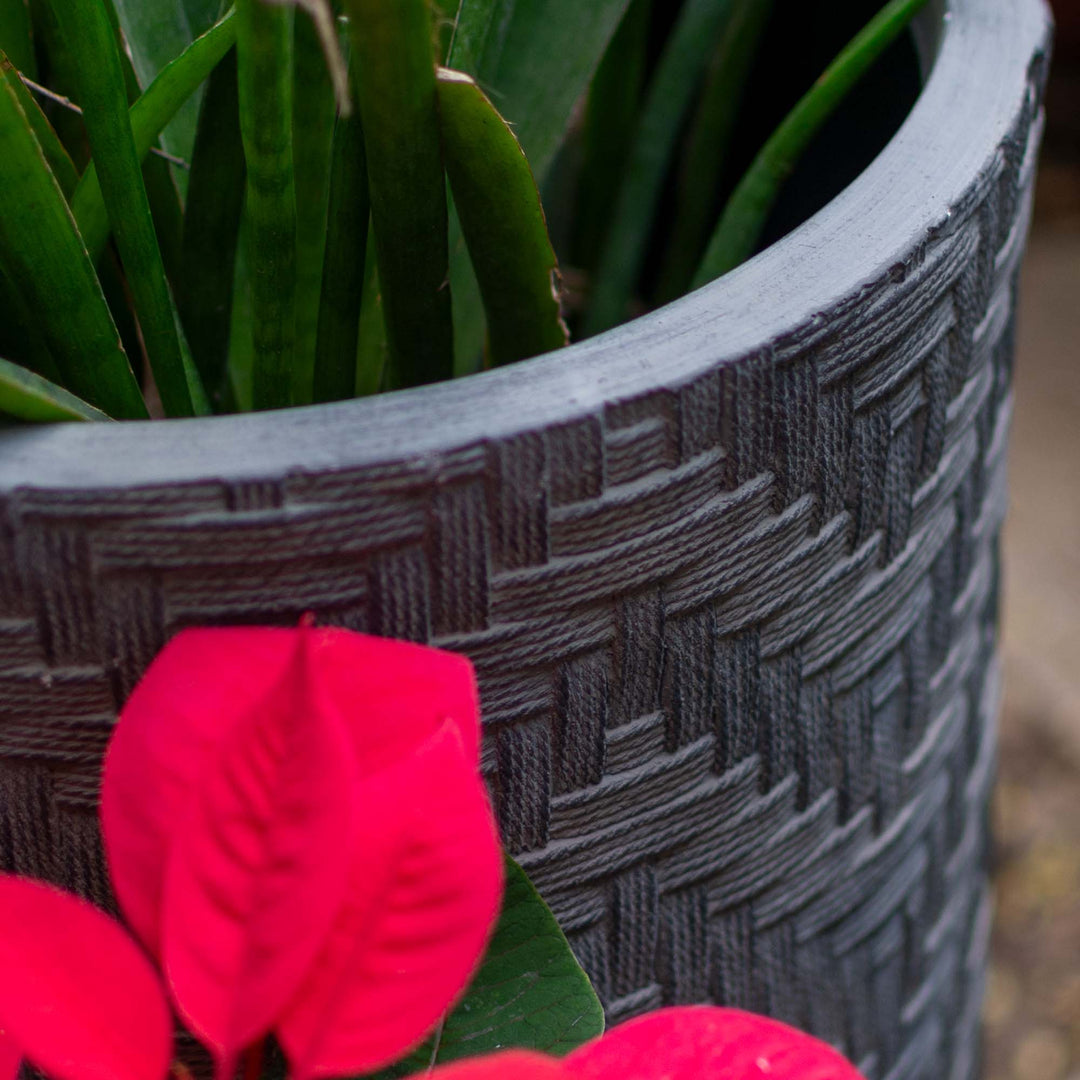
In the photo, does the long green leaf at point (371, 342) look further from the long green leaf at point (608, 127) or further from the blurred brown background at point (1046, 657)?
the blurred brown background at point (1046, 657)

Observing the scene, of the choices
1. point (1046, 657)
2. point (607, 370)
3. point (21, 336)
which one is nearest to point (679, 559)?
point (607, 370)

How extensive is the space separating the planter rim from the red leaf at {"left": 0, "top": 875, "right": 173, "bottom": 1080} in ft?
0.20

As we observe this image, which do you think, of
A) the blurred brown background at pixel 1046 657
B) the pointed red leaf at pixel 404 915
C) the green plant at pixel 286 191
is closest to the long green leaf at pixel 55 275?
the green plant at pixel 286 191

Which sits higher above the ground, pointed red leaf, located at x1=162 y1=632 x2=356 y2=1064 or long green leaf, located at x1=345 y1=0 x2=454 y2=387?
long green leaf, located at x1=345 y1=0 x2=454 y2=387

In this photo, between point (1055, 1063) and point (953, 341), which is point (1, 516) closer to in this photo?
point (953, 341)

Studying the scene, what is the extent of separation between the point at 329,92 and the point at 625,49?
0.14 meters

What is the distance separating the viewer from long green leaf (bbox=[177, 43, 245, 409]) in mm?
257

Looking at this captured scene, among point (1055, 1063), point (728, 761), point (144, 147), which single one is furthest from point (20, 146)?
point (1055, 1063)

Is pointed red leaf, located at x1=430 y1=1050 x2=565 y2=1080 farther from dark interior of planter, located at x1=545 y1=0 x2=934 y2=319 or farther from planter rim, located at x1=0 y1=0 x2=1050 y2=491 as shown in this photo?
dark interior of planter, located at x1=545 y1=0 x2=934 y2=319

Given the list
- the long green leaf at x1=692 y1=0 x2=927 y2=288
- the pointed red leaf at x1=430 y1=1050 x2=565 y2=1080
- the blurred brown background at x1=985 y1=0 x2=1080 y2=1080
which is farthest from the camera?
the blurred brown background at x1=985 y1=0 x2=1080 y2=1080

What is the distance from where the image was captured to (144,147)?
248mm

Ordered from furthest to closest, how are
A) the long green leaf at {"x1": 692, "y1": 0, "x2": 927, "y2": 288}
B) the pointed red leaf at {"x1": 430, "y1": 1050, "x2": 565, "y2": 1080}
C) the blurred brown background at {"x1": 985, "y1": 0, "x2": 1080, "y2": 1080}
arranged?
1. the blurred brown background at {"x1": 985, "y1": 0, "x2": 1080, "y2": 1080}
2. the long green leaf at {"x1": 692, "y1": 0, "x2": 927, "y2": 288}
3. the pointed red leaf at {"x1": 430, "y1": 1050, "x2": 565, "y2": 1080}

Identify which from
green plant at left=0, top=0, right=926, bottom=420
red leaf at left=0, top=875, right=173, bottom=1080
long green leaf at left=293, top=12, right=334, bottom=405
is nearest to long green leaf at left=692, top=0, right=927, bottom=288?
green plant at left=0, top=0, right=926, bottom=420

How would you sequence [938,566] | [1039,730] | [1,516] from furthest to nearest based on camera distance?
1. [1039,730]
2. [938,566]
3. [1,516]
